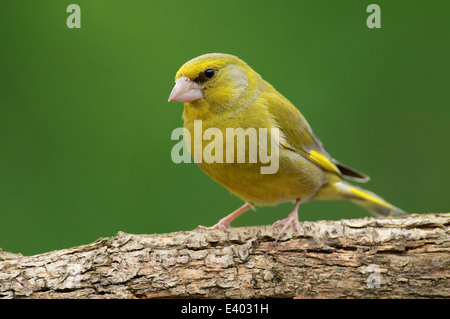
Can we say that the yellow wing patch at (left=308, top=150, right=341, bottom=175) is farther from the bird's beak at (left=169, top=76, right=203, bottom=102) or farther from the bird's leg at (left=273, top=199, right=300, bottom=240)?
the bird's beak at (left=169, top=76, right=203, bottom=102)

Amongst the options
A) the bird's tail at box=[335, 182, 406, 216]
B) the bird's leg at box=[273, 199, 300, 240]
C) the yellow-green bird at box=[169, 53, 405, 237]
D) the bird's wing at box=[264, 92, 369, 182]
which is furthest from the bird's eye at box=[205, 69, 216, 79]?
the bird's tail at box=[335, 182, 406, 216]

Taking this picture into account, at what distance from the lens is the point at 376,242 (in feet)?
11.0

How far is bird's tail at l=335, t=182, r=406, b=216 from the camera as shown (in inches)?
180

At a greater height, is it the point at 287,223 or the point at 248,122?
the point at 248,122

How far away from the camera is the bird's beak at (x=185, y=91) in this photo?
3.67 meters

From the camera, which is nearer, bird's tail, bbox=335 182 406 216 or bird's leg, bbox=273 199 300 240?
bird's leg, bbox=273 199 300 240

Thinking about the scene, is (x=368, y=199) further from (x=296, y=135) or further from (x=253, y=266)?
(x=253, y=266)

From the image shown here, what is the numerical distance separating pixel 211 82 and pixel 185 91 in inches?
8.8

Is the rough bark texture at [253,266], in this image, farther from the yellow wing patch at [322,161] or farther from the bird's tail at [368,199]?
the bird's tail at [368,199]

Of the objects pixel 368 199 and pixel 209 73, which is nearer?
pixel 209 73

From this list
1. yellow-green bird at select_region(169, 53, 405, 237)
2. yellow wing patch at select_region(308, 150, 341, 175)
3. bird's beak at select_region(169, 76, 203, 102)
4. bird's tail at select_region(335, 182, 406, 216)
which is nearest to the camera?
bird's beak at select_region(169, 76, 203, 102)

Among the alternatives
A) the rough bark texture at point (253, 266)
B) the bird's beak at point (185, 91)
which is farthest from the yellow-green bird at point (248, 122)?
the rough bark texture at point (253, 266)

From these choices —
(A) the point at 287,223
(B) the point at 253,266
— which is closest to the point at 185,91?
(A) the point at 287,223

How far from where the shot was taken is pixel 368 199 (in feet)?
15.3
